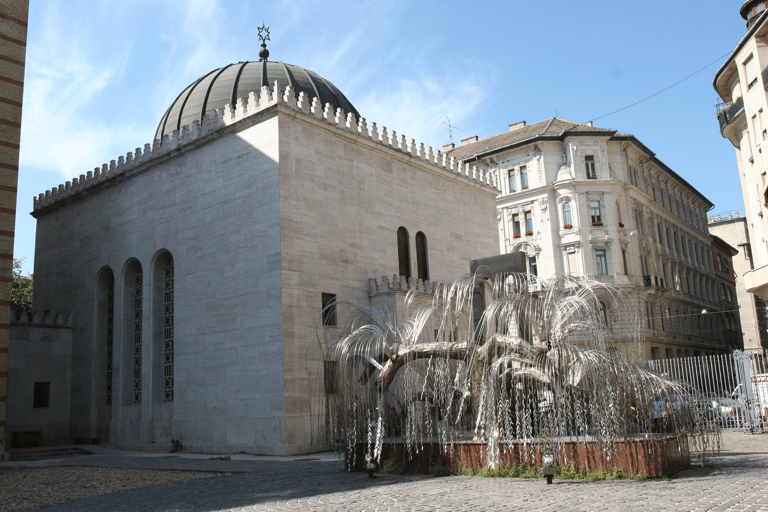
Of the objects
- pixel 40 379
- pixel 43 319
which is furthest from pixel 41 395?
pixel 43 319

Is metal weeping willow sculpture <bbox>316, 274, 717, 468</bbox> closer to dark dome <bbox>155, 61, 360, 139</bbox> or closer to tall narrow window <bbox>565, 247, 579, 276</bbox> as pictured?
dark dome <bbox>155, 61, 360, 139</bbox>

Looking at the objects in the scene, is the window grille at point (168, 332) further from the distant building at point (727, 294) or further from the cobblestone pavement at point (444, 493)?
the distant building at point (727, 294)

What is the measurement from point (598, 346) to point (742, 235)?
70.7m

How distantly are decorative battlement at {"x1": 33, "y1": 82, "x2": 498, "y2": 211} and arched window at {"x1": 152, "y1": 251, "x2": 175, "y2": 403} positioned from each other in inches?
173

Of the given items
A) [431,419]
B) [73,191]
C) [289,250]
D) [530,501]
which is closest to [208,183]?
[289,250]

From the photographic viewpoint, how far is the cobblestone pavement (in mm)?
9477

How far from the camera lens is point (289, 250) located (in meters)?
21.0

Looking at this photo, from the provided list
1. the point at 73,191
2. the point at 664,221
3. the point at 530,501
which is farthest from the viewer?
the point at 664,221

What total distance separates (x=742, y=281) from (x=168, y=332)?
68.9m

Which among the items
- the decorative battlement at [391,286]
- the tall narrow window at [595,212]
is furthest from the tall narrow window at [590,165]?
the decorative battlement at [391,286]

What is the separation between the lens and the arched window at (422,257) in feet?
88.2

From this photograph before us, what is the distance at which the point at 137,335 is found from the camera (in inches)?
1021

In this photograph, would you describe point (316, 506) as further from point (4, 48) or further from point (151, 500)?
point (4, 48)

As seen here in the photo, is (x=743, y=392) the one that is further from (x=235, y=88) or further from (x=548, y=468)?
(x=235, y=88)
